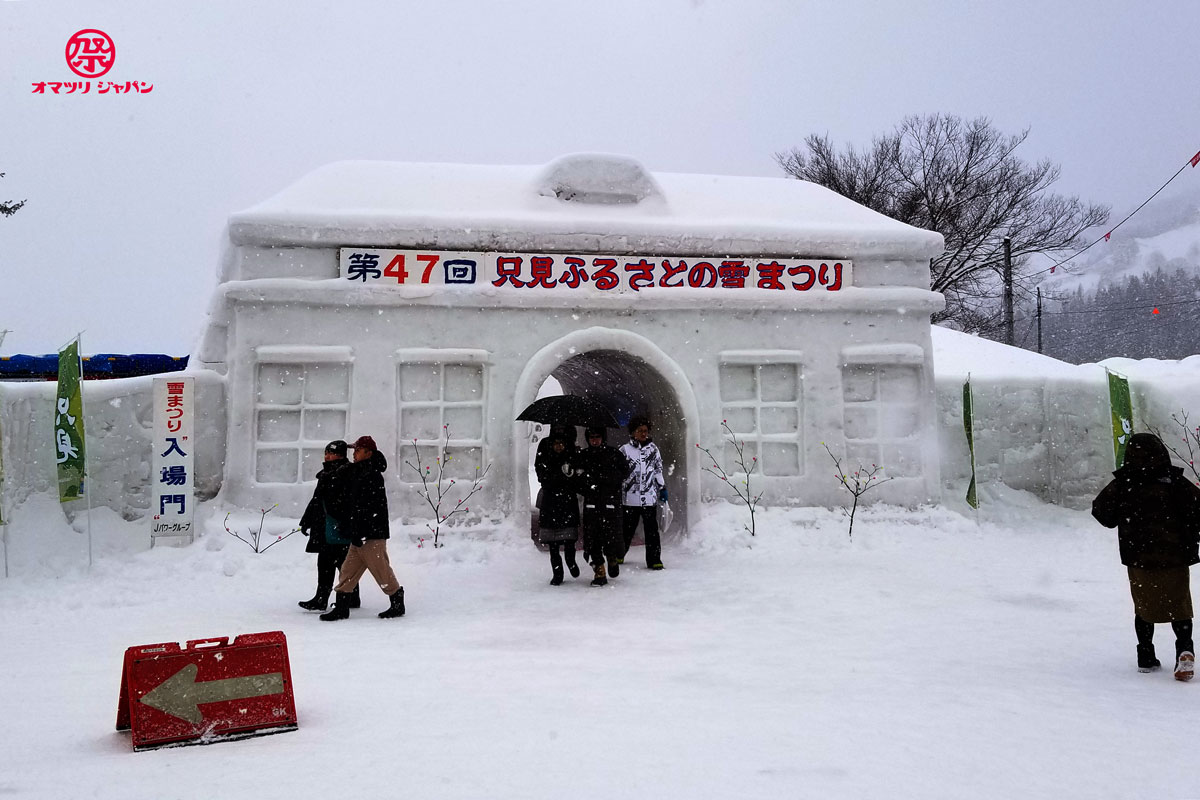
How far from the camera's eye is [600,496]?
28.2 feet

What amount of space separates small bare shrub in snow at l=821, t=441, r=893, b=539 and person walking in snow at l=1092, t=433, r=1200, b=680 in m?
5.50

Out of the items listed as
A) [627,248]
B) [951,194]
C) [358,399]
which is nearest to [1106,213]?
[951,194]

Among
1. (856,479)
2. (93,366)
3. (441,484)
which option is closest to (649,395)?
(856,479)

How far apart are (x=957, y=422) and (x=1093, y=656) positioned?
656 centimetres

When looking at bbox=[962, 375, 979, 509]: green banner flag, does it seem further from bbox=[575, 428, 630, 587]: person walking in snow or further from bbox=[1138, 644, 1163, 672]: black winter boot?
bbox=[1138, 644, 1163, 672]: black winter boot

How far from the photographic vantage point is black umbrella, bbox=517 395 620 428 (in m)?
8.66

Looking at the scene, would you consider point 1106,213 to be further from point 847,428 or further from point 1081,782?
point 1081,782

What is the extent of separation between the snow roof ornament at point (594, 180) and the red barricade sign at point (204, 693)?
8.09 m

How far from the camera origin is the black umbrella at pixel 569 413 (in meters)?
8.66

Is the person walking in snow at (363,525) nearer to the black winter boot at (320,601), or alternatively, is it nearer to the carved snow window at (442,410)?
the black winter boot at (320,601)

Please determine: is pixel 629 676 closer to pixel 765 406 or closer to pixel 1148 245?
pixel 765 406

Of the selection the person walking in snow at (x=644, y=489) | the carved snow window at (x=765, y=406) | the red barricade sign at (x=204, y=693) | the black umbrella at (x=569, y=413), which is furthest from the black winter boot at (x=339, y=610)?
the carved snow window at (x=765, y=406)

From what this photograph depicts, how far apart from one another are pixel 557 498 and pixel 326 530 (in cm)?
226

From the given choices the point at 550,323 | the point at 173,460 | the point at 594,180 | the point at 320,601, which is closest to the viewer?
the point at 320,601
